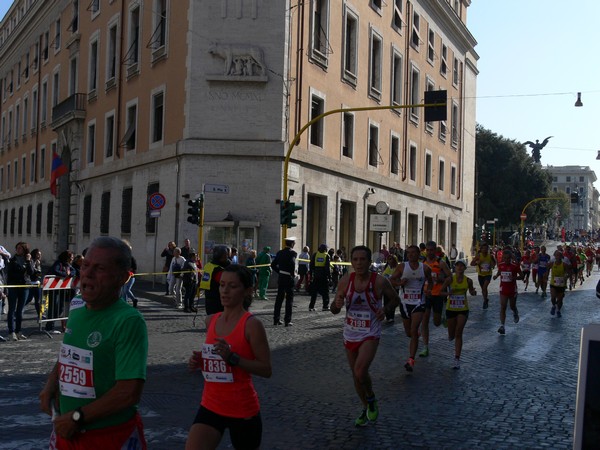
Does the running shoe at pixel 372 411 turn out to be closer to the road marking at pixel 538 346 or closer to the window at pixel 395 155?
the road marking at pixel 538 346

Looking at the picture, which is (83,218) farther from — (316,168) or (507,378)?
(507,378)

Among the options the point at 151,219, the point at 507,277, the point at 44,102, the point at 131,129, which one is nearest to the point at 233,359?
the point at 507,277

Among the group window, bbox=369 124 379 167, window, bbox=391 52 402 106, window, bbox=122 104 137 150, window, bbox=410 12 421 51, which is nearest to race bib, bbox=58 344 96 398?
window, bbox=122 104 137 150

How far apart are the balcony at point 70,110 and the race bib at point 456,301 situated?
28.2 meters

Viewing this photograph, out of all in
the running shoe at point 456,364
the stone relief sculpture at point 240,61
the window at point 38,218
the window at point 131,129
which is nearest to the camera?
the running shoe at point 456,364

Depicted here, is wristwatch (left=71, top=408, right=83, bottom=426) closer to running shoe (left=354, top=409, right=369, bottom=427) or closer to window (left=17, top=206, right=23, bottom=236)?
running shoe (left=354, top=409, right=369, bottom=427)

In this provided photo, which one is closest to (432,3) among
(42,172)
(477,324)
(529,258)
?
(529,258)

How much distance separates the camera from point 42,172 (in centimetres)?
4262

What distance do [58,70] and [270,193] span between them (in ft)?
68.0

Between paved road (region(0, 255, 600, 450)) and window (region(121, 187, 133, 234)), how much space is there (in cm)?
1571

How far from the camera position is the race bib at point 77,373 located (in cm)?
298

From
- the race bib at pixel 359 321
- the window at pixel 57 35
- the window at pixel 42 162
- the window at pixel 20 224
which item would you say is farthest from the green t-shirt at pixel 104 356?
the window at pixel 20 224

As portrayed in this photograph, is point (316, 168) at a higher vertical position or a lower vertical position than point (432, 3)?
lower

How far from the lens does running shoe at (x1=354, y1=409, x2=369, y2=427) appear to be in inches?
265
